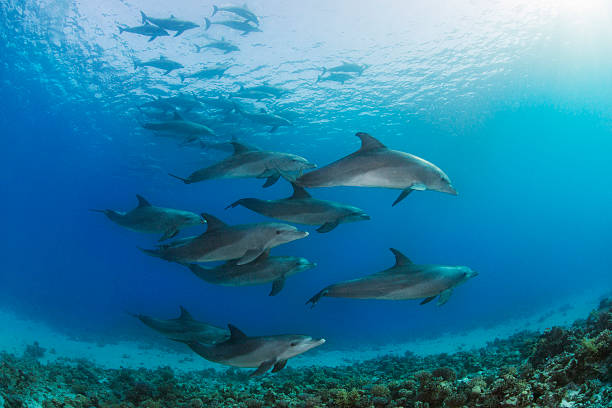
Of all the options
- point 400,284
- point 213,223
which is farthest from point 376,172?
point 213,223

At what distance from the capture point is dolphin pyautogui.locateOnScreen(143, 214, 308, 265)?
4898 mm

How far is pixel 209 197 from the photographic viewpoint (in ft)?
163

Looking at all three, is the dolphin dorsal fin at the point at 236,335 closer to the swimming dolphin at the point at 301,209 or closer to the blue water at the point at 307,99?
the swimming dolphin at the point at 301,209

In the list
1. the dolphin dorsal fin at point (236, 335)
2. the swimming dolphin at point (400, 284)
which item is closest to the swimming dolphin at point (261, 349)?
the dolphin dorsal fin at point (236, 335)

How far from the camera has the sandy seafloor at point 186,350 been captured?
1858 cm

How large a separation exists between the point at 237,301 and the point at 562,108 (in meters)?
54.6

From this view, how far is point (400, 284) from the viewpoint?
4.49m

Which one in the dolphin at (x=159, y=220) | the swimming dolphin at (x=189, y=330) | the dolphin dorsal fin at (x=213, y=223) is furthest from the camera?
the swimming dolphin at (x=189, y=330)

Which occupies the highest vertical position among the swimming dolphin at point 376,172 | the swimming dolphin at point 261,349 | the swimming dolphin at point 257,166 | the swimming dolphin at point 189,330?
the swimming dolphin at point 257,166

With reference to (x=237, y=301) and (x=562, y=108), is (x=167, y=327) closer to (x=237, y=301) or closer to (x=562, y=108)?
(x=562, y=108)

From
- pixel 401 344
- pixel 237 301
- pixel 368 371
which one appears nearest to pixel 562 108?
pixel 401 344

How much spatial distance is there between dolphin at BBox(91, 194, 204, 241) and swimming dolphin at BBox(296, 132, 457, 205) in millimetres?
2848

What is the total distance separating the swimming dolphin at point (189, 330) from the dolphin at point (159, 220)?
1.79 metres

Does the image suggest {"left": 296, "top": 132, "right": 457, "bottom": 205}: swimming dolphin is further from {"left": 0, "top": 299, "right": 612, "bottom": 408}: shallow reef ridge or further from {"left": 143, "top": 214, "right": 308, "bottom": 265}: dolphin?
{"left": 0, "top": 299, "right": 612, "bottom": 408}: shallow reef ridge
